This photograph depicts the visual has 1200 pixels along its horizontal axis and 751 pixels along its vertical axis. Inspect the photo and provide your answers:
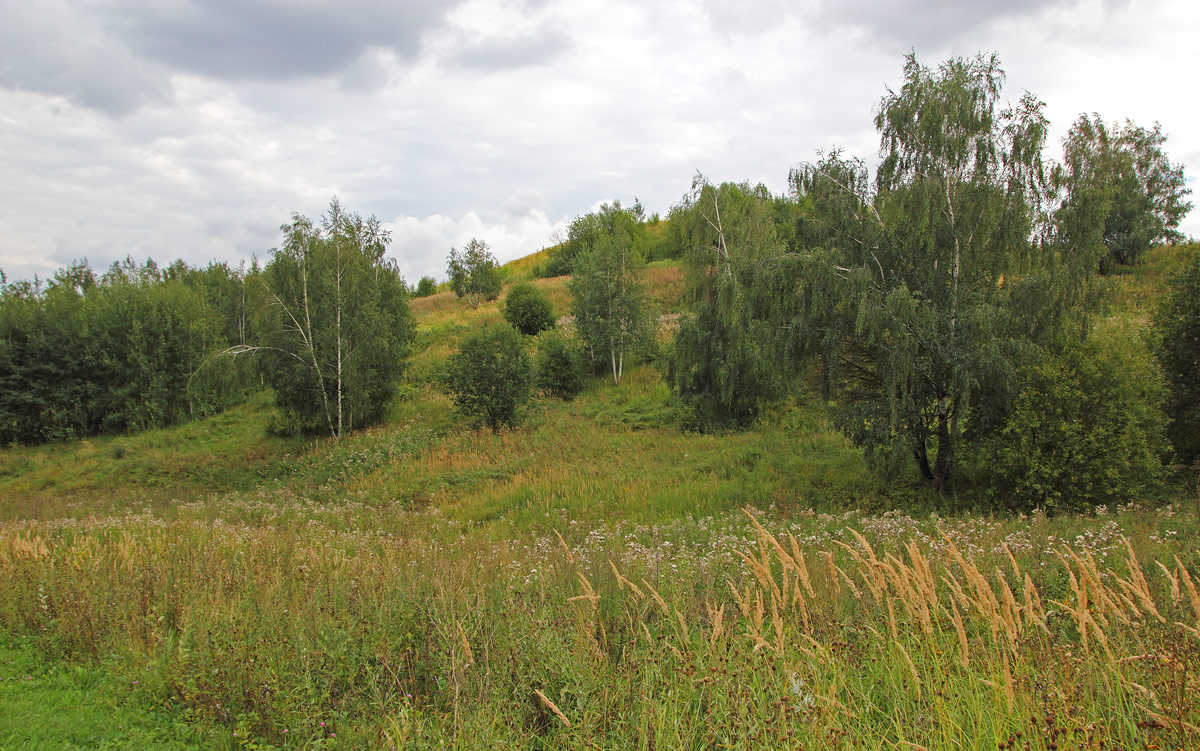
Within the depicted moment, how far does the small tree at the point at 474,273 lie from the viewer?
50938 millimetres

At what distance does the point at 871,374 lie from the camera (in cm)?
1427

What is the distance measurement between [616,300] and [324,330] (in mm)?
13231

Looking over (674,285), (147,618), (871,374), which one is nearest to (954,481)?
(871,374)

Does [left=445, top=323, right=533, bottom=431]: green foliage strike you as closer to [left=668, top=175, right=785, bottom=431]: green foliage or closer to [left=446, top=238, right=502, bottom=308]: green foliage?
[left=668, top=175, right=785, bottom=431]: green foliage

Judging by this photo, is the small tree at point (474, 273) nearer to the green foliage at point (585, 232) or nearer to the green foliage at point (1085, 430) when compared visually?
the green foliage at point (585, 232)

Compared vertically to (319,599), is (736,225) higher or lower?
higher

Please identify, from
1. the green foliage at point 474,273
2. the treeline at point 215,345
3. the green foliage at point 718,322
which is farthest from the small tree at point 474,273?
the green foliage at point 718,322

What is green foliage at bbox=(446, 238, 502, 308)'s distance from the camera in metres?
50.9

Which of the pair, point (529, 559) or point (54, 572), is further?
point (529, 559)

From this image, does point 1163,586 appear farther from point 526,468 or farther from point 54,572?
point 526,468

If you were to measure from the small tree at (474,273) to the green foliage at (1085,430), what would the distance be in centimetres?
4397

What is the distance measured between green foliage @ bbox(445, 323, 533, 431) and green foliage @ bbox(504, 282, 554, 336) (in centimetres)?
1457

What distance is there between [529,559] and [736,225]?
58.9 ft

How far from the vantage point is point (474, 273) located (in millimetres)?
51062
